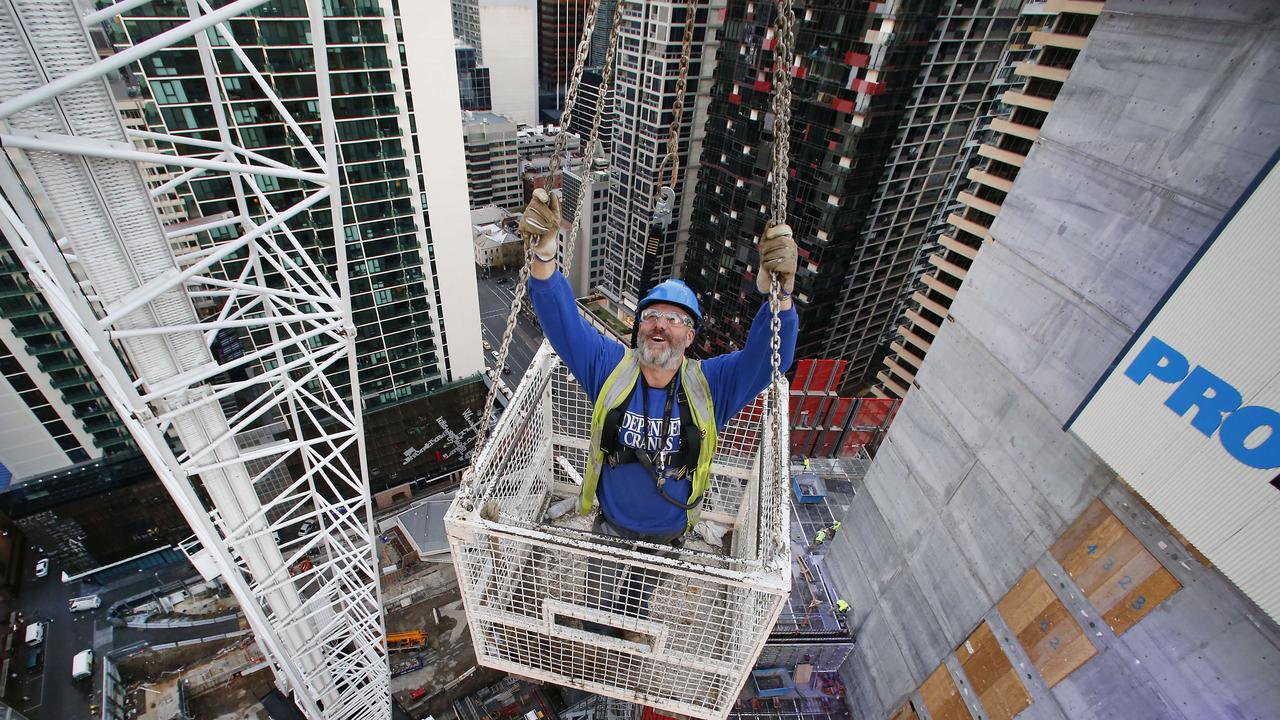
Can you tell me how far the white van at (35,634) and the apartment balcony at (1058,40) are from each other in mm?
34878

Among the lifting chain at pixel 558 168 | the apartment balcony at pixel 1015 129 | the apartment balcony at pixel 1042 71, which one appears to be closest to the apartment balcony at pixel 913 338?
the apartment balcony at pixel 1015 129

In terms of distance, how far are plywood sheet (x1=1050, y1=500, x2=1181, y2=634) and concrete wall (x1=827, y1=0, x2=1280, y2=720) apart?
121 mm

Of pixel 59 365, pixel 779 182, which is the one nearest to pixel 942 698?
pixel 779 182

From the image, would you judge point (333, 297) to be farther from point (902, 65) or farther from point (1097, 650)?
point (902, 65)

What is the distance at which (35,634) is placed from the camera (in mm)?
17109

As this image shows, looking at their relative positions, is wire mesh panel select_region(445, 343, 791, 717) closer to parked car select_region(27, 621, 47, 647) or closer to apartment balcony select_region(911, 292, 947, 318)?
apartment balcony select_region(911, 292, 947, 318)

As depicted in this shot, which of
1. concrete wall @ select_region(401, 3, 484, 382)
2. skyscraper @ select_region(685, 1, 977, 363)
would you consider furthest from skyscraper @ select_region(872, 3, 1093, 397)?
concrete wall @ select_region(401, 3, 484, 382)

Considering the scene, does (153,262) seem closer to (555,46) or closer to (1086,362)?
(1086,362)

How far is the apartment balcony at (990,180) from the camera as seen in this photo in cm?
1697

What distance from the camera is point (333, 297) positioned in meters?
8.16

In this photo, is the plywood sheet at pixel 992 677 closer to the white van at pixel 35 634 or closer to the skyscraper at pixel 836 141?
the skyscraper at pixel 836 141

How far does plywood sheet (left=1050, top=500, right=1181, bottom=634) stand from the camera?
20.8ft

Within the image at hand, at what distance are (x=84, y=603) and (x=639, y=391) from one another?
79.6 ft

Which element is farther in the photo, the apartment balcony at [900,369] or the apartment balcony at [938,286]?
the apartment balcony at [900,369]
